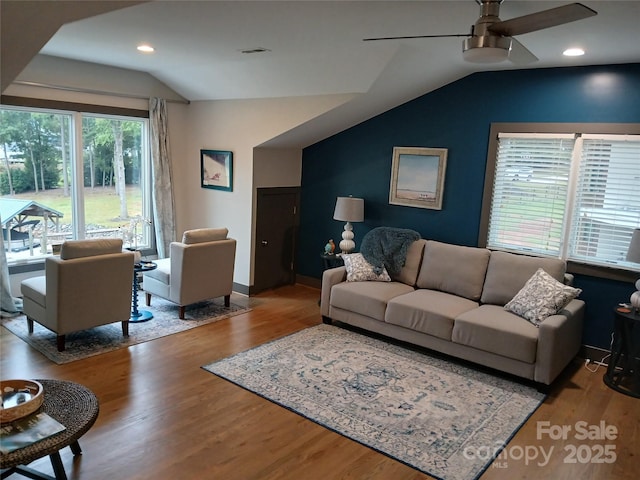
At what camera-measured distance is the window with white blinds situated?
4.17 meters

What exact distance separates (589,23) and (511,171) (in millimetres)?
1871

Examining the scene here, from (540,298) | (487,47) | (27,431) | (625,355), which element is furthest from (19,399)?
(625,355)

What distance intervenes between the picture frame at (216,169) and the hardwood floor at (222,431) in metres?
2.36

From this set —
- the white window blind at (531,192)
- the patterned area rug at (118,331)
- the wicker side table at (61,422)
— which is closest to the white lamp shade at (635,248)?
the white window blind at (531,192)

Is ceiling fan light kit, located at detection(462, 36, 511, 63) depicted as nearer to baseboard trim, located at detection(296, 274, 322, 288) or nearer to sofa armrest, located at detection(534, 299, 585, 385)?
sofa armrest, located at detection(534, 299, 585, 385)

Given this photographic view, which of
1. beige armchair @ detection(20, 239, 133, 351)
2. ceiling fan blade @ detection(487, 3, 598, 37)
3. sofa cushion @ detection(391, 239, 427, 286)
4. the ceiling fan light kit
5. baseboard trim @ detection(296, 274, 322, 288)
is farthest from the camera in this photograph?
baseboard trim @ detection(296, 274, 322, 288)

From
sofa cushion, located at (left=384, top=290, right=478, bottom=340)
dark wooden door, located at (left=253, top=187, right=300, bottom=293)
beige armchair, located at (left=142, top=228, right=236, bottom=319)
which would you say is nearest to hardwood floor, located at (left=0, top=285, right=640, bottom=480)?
beige armchair, located at (left=142, top=228, right=236, bottom=319)

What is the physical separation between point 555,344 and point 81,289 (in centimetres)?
373

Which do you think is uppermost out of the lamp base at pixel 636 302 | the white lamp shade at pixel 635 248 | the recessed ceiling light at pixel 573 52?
the recessed ceiling light at pixel 573 52

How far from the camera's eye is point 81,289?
400 cm

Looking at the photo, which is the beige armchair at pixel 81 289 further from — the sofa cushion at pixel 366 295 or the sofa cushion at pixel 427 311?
the sofa cushion at pixel 427 311

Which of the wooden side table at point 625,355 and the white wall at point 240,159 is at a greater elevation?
the white wall at point 240,159

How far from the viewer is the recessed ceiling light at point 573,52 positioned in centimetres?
370

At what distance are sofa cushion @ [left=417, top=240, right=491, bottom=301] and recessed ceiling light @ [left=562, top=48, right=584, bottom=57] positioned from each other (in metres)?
1.81
